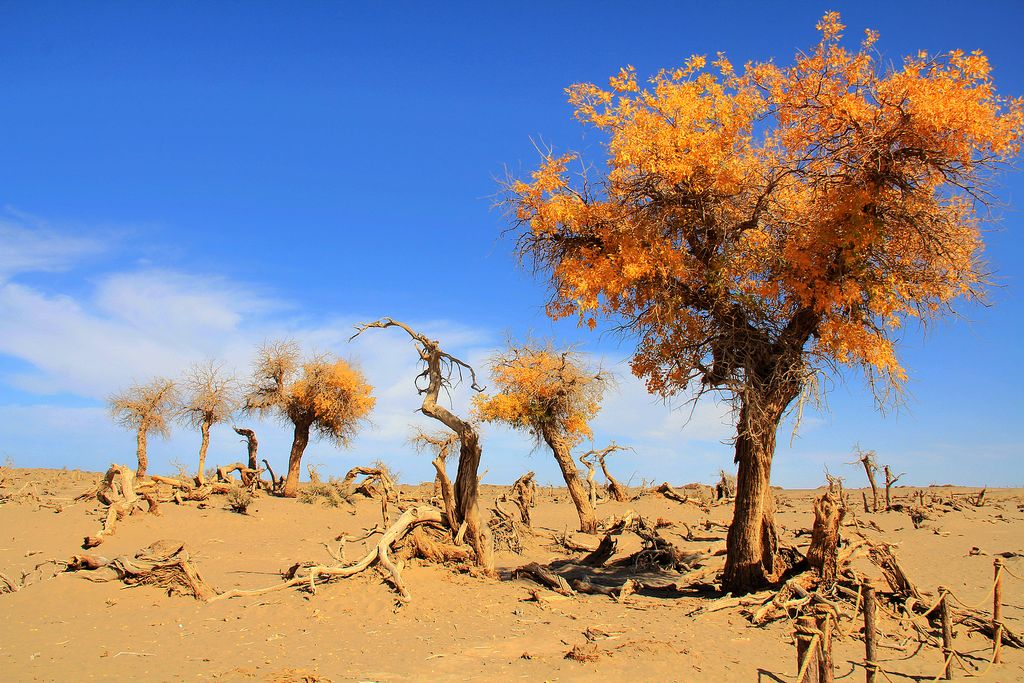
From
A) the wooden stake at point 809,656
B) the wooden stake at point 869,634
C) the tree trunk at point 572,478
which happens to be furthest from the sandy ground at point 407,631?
the tree trunk at point 572,478

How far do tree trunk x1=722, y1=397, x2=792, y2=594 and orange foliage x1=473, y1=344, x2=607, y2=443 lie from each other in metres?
11.1

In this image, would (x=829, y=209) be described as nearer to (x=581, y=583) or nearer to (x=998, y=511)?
(x=581, y=583)

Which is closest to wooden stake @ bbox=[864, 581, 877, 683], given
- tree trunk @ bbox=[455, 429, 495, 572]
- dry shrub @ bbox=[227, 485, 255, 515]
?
tree trunk @ bbox=[455, 429, 495, 572]

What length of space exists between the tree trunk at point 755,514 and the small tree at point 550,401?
10.5 meters

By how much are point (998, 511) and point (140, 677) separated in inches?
1155

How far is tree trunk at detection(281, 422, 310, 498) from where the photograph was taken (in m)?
29.5

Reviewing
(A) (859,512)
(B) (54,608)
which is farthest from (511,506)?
(B) (54,608)

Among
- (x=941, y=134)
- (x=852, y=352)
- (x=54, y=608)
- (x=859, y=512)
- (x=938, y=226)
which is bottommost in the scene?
(x=54, y=608)

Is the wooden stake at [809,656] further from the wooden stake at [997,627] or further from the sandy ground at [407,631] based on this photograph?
the wooden stake at [997,627]

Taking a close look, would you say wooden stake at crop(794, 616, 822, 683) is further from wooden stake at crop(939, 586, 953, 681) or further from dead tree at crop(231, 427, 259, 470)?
dead tree at crop(231, 427, 259, 470)

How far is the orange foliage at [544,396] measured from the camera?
75.7 feet

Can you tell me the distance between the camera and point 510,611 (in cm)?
1153

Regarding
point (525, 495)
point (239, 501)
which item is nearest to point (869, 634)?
point (525, 495)

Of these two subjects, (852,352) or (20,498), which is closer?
(852,352)
